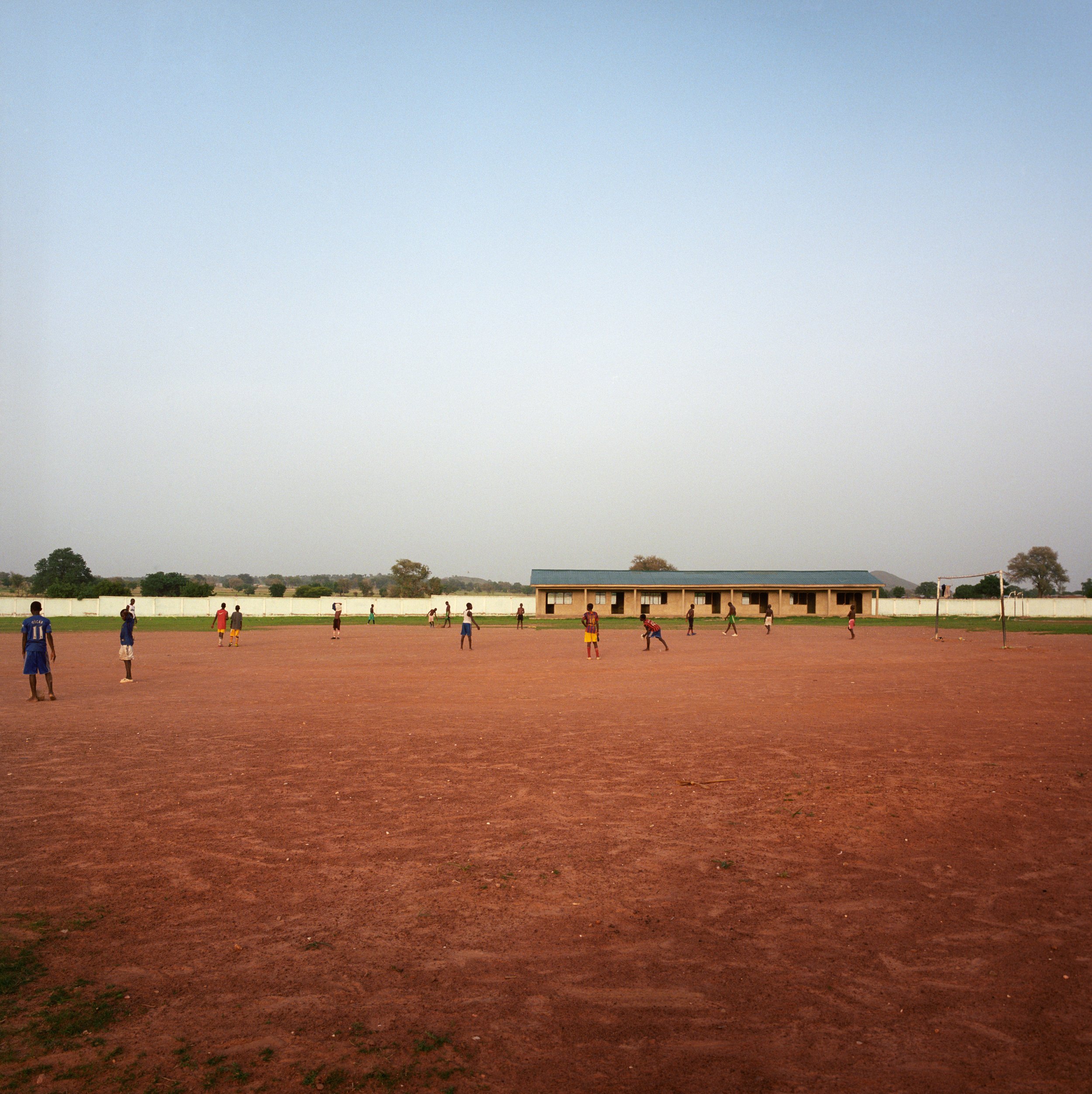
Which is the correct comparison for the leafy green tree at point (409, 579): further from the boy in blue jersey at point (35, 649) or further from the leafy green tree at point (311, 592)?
the boy in blue jersey at point (35, 649)

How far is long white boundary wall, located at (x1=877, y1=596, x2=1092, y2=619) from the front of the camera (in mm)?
74312

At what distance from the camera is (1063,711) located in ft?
47.2

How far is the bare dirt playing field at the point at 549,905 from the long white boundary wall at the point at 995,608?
217 ft

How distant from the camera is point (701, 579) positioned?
75875 millimetres

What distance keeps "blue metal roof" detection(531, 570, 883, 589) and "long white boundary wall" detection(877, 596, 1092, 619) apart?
3235 millimetres

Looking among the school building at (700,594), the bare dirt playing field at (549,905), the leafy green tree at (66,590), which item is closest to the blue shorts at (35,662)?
the bare dirt playing field at (549,905)

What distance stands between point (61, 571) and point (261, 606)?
178ft

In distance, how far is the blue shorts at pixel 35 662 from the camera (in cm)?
1591

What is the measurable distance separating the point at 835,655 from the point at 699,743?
17.4m

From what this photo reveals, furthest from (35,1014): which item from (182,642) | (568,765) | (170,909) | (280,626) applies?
(280,626)

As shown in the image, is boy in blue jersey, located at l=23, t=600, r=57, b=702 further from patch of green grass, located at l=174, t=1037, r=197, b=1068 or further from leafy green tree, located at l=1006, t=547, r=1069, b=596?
leafy green tree, located at l=1006, t=547, r=1069, b=596

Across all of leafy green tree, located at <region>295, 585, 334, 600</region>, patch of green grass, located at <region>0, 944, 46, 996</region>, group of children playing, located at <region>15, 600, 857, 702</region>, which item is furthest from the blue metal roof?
patch of green grass, located at <region>0, 944, 46, 996</region>

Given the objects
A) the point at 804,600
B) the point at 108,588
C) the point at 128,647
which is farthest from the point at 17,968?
the point at 108,588

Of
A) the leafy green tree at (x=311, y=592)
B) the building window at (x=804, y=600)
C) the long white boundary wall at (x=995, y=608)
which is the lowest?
the long white boundary wall at (x=995, y=608)
